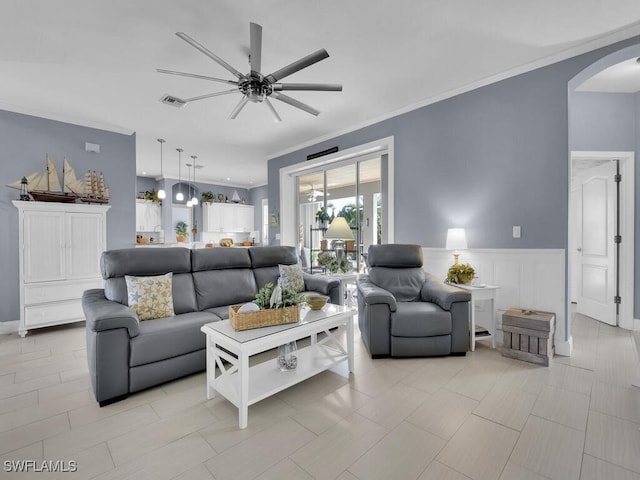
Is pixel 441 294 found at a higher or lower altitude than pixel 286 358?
higher

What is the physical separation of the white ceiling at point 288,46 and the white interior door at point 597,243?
2.20m

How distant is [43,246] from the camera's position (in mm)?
3736

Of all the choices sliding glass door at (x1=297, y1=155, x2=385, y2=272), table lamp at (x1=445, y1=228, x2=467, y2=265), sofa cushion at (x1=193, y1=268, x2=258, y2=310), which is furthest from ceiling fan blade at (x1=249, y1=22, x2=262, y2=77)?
sliding glass door at (x1=297, y1=155, x2=385, y2=272)

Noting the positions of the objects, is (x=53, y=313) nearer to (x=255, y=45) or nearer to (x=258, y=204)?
(x=255, y=45)

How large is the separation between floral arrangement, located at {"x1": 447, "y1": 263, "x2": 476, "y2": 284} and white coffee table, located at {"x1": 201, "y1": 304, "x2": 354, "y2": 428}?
1.44 metres

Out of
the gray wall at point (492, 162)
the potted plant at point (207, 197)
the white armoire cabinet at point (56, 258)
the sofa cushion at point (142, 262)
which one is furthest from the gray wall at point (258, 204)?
the sofa cushion at point (142, 262)

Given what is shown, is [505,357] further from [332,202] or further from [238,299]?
[332,202]

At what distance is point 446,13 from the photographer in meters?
2.31

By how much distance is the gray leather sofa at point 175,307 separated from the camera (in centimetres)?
→ 214

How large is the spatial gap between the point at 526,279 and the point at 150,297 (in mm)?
3721

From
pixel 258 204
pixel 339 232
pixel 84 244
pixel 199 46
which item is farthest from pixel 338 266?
pixel 258 204

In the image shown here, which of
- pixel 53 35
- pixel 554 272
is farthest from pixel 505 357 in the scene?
pixel 53 35

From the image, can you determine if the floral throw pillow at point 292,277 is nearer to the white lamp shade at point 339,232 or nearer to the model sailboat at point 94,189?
the white lamp shade at point 339,232

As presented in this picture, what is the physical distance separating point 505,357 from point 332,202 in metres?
3.57
